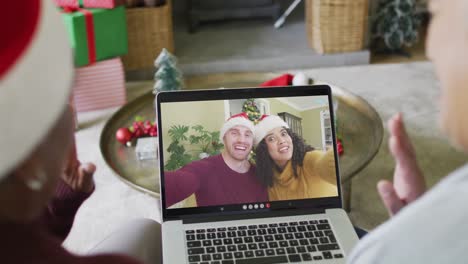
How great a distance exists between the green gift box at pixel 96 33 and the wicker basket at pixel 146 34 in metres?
0.26

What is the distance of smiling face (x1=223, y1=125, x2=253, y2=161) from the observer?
126 centimetres

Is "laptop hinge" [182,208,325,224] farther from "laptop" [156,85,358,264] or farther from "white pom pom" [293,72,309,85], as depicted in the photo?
"white pom pom" [293,72,309,85]

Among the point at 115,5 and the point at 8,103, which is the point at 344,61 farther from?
the point at 8,103

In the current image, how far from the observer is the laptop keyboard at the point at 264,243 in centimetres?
111

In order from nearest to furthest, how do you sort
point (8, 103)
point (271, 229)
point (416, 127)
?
point (8, 103)
point (271, 229)
point (416, 127)

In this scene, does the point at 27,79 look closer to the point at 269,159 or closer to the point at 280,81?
the point at 269,159

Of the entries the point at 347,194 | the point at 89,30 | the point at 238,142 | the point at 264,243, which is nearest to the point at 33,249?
the point at 264,243

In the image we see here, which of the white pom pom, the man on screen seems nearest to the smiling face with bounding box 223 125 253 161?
the man on screen

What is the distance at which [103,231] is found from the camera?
6.79 ft

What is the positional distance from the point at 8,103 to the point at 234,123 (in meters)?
0.78

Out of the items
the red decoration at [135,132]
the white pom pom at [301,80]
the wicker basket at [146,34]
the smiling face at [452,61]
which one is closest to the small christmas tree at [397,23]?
the wicker basket at [146,34]

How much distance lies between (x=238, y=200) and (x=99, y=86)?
1844mm

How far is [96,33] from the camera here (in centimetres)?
276

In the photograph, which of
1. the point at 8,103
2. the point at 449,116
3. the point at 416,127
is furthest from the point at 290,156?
the point at 416,127
